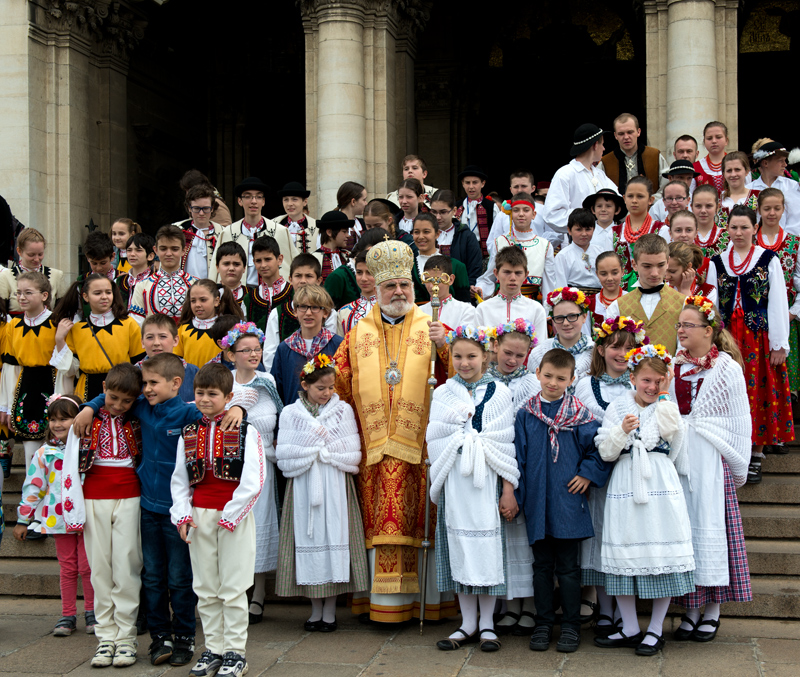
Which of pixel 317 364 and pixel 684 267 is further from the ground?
pixel 684 267

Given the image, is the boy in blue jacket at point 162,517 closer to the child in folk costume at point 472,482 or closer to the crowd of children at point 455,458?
the crowd of children at point 455,458

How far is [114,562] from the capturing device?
244 inches

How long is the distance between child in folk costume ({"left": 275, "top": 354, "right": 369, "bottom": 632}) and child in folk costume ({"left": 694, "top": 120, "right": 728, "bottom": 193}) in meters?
5.82

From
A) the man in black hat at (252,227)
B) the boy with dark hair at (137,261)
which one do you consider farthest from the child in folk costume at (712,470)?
the boy with dark hair at (137,261)

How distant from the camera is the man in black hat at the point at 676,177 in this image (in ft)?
33.0

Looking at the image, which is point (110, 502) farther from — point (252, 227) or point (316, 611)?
point (252, 227)

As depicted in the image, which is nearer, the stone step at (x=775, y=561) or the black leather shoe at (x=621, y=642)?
the black leather shoe at (x=621, y=642)

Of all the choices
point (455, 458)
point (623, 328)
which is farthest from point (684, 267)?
point (455, 458)

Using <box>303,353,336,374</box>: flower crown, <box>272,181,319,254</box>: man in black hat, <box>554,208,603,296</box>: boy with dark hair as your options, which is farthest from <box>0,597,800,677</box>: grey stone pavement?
<box>272,181,319,254</box>: man in black hat

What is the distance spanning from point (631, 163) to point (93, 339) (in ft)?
20.7

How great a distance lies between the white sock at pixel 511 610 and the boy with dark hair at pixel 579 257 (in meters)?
3.42

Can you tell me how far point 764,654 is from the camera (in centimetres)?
599

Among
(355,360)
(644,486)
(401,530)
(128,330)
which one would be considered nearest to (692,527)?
(644,486)

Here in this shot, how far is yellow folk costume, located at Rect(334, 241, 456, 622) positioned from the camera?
6641 mm
